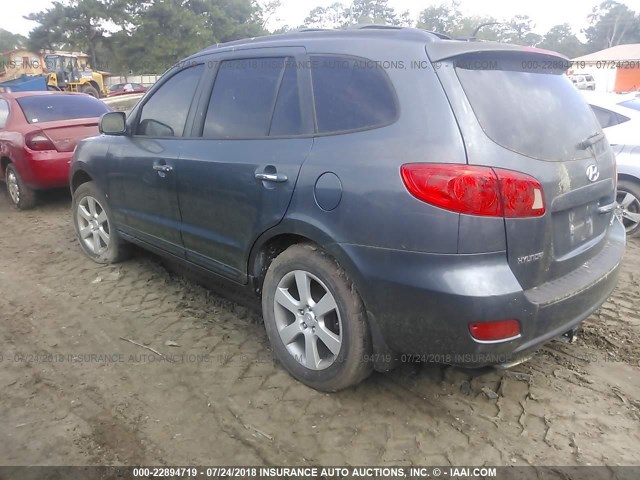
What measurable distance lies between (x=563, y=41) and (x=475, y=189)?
4052 inches

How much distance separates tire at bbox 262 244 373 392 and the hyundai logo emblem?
1282 mm

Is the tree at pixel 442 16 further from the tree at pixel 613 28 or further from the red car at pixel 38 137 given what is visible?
the red car at pixel 38 137

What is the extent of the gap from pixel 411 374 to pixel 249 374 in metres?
0.92

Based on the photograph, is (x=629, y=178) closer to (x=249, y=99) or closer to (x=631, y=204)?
(x=631, y=204)

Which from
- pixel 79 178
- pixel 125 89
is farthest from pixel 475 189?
pixel 125 89

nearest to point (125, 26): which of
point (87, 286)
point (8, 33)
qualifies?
point (8, 33)

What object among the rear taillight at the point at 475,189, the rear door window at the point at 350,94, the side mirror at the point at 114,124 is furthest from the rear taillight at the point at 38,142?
the rear taillight at the point at 475,189

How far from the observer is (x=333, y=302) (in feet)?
8.58

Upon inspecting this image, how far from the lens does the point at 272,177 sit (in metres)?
2.78

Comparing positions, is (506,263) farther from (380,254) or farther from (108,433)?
(108,433)

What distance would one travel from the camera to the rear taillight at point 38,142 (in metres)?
6.46

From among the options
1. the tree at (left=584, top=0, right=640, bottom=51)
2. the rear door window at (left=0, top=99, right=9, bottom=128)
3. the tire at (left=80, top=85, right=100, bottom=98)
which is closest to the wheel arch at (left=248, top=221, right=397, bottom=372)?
the rear door window at (left=0, top=99, right=9, bottom=128)

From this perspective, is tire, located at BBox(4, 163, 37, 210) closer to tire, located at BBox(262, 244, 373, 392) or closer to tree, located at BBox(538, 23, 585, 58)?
tire, located at BBox(262, 244, 373, 392)

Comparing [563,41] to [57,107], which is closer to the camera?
[57,107]
